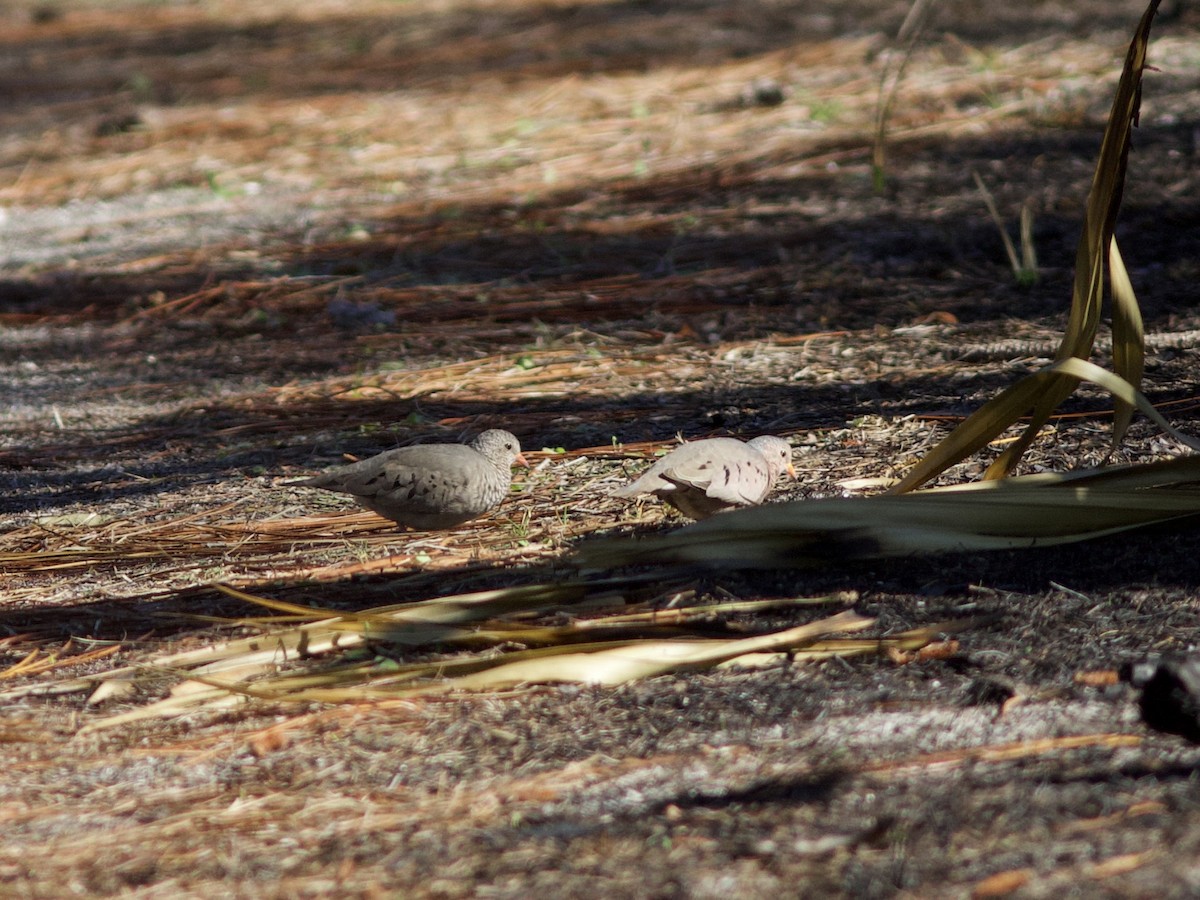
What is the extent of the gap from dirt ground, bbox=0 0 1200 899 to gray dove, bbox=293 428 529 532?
123 mm

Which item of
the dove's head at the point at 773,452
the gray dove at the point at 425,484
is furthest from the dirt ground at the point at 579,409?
the dove's head at the point at 773,452

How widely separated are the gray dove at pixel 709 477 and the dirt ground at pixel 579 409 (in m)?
0.30

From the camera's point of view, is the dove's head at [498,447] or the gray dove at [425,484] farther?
the dove's head at [498,447]

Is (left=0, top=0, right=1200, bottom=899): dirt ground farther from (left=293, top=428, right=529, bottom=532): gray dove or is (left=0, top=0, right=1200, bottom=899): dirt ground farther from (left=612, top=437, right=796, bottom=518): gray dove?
(left=612, top=437, right=796, bottom=518): gray dove

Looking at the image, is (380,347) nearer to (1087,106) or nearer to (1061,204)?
(1061,204)

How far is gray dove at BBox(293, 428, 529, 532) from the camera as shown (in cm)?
372

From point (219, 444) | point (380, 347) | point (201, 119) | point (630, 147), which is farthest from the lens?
point (201, 119)

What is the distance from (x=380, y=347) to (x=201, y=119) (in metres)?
5.45

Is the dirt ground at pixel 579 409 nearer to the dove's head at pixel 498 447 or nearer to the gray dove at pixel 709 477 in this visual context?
the dove's head at pixel 498 447

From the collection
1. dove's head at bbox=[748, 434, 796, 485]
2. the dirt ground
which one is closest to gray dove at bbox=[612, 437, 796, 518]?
dove's head at bbox=[748, 434, 796, 485]

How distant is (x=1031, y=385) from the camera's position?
3.47m

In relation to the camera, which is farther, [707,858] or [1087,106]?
[1087,106]

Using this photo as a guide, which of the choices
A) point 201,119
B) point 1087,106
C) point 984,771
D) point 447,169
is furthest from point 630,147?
point 984,771

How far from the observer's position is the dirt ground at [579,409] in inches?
92.0
